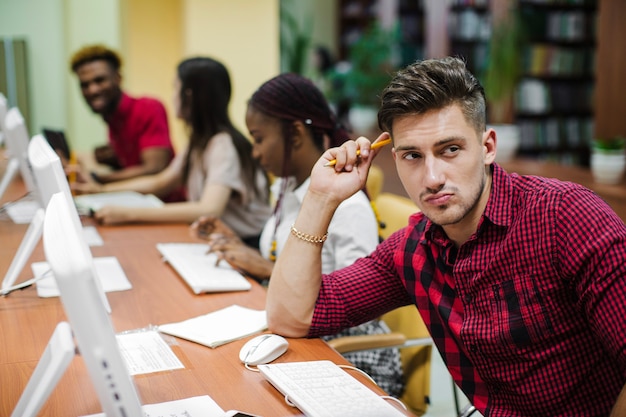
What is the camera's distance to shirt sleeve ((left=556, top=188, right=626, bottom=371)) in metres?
1.10

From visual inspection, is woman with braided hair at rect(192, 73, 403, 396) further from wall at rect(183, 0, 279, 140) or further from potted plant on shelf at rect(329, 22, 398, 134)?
potted plant on shelf at rect(329, 22, 398, 134)

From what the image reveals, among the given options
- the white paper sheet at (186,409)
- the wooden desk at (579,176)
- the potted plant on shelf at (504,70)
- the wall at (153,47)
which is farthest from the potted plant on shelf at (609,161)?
the wall at (153,47)

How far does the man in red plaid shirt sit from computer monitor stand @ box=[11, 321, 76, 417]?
681 mm

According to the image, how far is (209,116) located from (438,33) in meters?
3.91

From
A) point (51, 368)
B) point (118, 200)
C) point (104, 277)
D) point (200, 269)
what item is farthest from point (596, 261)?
point (118, 200)

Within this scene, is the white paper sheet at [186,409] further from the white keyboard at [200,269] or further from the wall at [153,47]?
the wall at [153,47]

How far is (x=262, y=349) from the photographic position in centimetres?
135

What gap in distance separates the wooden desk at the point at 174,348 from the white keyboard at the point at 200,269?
0.08 feet

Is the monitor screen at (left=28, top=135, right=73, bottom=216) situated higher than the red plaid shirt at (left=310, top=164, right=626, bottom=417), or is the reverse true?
the monitor screen at (left=28, top=135, right=73, bottom=216)

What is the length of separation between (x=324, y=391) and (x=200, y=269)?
880 mm

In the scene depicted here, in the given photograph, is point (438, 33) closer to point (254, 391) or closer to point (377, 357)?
point (377, 357)

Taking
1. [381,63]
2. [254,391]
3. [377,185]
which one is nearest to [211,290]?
[254,391]

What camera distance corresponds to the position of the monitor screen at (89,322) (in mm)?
791

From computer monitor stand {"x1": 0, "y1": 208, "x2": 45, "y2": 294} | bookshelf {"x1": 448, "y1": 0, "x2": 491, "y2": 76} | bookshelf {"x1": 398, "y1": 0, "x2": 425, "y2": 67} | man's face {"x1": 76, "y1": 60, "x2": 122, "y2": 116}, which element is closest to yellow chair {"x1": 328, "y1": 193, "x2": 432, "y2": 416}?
computer monitor stand {"x1": 0, "y1": 208, "x2": 45, "y2": 294}
